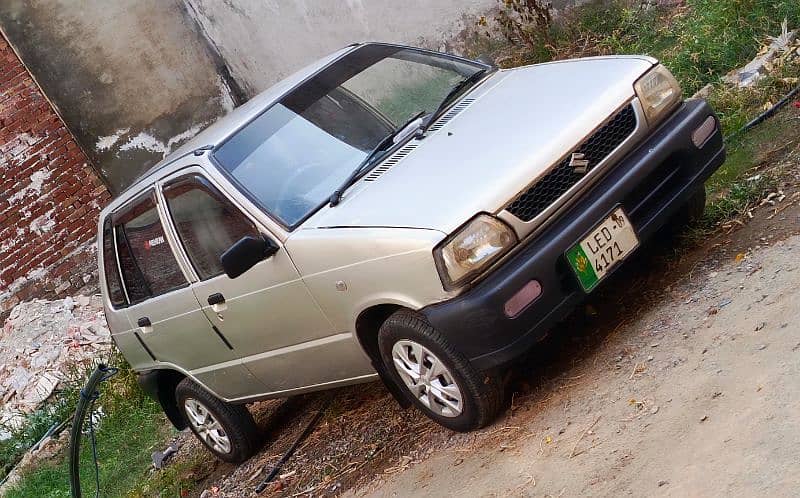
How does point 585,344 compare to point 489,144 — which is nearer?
point 489,144

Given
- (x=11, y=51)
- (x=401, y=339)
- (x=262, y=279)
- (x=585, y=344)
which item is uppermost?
(x=11, y=51)

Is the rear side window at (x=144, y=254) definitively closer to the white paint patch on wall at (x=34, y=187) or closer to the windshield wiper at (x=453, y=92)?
the windshield wiper at (x=453, y=92)

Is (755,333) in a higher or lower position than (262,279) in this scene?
lower

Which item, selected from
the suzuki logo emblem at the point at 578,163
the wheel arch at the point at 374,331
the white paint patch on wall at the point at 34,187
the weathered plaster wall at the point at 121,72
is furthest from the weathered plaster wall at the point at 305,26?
the wheel arch at the point at 374,331

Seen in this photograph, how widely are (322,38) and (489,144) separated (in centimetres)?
712

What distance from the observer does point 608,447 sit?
3850mm

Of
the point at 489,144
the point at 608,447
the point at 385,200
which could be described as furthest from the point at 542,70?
the point at 608,447

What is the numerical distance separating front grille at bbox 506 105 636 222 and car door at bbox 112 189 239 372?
7.10 feet

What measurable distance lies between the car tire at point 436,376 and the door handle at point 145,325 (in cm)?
198

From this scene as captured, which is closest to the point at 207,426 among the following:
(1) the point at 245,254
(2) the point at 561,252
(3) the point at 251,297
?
(3) the point at 251,297

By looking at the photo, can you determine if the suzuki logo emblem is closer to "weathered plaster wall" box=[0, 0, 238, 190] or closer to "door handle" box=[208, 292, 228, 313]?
"door handle" box=[208, 292, 228, 313]

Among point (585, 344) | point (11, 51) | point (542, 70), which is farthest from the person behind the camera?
point (11, 51)

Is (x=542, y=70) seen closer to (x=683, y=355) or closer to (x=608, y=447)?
(x=683, y=355)

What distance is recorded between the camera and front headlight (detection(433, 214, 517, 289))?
13.4 feet
